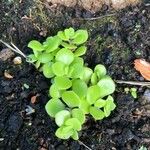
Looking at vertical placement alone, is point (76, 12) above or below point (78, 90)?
above

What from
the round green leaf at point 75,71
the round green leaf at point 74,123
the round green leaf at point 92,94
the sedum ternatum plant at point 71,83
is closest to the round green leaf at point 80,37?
the sedum ternatum plant at point 71,83

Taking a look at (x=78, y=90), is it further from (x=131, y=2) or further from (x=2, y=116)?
(x=131, y=2)

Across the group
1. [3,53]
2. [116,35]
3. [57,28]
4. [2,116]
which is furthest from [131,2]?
[2,116]

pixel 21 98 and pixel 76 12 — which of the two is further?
pixel 76 12

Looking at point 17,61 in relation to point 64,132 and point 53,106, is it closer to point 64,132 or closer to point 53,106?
point 53,106

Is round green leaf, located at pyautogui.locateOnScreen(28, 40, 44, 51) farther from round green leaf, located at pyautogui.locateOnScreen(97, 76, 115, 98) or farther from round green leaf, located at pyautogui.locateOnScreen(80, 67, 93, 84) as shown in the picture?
round green leaf, located at pyautogui.locateOnScreen(97, 76, 115, 98)

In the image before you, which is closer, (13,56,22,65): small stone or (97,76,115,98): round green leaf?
(97,76,115,98): round green leaf

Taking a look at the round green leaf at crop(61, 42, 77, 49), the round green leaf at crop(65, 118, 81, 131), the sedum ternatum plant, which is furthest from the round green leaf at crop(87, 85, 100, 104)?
the round green leaf at crop(61, 42, 77, 49)
